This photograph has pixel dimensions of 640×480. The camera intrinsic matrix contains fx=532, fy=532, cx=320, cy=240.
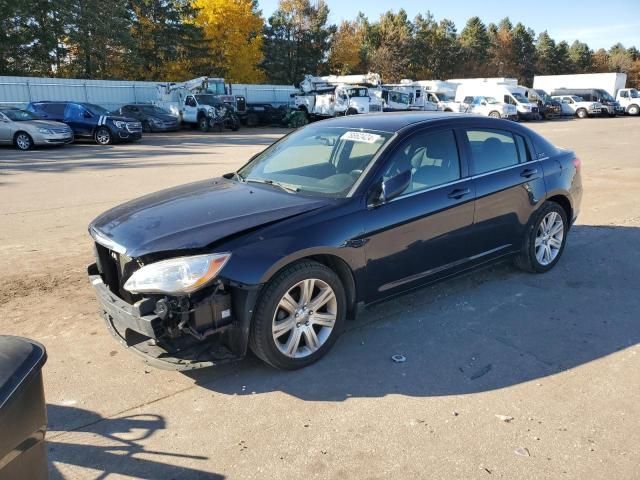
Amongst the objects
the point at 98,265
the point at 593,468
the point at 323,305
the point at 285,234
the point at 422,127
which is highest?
the point at 422,127

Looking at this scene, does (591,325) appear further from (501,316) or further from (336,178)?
(336,178)

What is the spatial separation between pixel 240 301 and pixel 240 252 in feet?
0.98

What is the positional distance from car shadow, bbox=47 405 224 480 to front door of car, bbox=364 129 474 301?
1716mm

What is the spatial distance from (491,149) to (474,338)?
1835 millimetres

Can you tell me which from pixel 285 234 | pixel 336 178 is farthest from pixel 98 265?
pixel 336 178

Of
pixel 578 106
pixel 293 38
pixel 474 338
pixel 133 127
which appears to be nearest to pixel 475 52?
pixel 293 38

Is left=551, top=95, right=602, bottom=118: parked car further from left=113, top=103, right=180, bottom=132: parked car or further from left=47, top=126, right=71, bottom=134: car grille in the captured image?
left=47, top=126, right=71, bottom=134: car grille

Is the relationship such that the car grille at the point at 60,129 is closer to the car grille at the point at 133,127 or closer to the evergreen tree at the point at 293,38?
the car grille at the point at 133,127

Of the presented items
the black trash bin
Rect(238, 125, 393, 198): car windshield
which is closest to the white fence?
Rect(238, 125, 393, 198): car windshield

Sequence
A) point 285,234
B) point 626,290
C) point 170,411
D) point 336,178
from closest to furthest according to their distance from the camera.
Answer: point 170,411 < point 285,234 < point 336,178 < point 626,290

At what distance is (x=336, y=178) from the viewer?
4.04 m

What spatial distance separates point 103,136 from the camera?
20375mm

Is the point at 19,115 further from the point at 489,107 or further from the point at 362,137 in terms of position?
the point at 489,107

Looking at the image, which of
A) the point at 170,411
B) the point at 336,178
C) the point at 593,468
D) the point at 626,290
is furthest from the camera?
the point at 626,290
